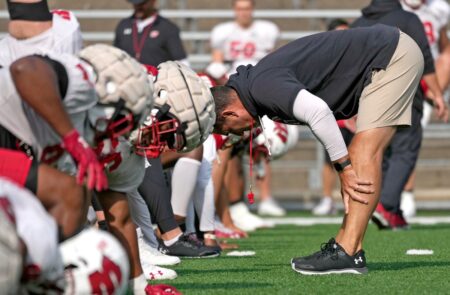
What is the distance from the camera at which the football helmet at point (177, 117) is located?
15.4ft

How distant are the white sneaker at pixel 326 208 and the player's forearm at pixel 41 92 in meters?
8.63

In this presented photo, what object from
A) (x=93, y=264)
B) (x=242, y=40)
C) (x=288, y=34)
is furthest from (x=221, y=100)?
(x=288, y=34)

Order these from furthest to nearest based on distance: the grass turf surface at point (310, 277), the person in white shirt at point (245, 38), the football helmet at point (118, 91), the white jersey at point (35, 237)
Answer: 1. the person in white shirt at point (245, 38)
2. the grass turf surface at point (310, 277)
3. the football helmet at point (118, 91)
4. the white jersey at point (35, 237)

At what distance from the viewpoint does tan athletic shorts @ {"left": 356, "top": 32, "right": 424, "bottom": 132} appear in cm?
566

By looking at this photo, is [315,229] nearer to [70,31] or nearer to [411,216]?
[411,216]

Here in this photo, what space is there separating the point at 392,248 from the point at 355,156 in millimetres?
1869

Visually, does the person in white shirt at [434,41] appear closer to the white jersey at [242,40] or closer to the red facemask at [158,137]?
the white jersey at [242,40]

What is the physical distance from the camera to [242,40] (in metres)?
13.0

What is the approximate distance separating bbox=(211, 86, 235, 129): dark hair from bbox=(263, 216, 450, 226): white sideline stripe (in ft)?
17.2

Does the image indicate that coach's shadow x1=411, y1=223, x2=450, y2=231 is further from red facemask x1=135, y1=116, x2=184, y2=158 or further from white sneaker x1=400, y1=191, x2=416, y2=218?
red facemask x1=135, y1=116, x2=184, y2=158

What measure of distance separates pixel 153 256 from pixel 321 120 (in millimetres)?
1363

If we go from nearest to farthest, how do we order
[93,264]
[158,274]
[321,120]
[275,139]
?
[93,264]
[321,120]
[158,274]
[275,139]

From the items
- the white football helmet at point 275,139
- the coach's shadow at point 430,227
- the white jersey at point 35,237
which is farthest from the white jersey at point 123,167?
the coach's shadow at point 430,227

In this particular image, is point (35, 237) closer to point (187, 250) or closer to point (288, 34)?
point (187, 250)
